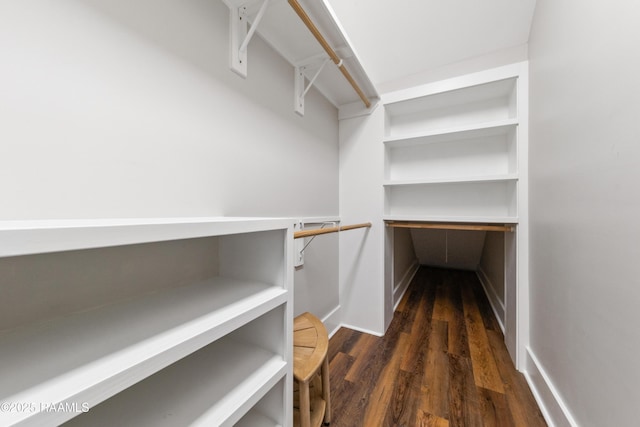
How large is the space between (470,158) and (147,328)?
2.13m

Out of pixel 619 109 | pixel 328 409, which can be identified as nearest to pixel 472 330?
pixel 328 409

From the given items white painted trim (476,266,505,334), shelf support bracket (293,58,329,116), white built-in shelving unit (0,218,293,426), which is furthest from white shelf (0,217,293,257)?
white painted trim (476,266,505,334)

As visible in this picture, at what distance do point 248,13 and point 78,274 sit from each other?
1215 millimetres

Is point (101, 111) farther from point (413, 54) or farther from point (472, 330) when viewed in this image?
point (472, 330)

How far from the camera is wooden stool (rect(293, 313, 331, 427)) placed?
0.85 m

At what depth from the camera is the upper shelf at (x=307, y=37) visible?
1.03 m

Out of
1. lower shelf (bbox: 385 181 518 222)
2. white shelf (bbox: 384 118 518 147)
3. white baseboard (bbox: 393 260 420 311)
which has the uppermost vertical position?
white shelf (bbox: 384 118 518 147)

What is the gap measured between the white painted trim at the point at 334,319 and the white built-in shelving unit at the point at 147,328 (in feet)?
3.19

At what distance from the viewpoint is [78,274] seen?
0.59m

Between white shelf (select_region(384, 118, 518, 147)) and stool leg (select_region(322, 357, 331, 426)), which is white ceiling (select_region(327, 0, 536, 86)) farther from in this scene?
stool leg (select_region(322, 357, 331, 426))

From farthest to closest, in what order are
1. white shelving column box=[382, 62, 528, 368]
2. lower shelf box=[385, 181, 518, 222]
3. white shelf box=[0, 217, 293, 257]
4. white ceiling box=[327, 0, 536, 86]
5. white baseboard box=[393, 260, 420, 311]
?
white baseboard box=[393, 260, 420, 311] → lower shelf box=[385, 181, 518, 222] → white shelving column box=[382, 62, 528, 368] → white ceiling box=[327, 0, 536, 86] → white shelf box=[0, 217, 293, 257]

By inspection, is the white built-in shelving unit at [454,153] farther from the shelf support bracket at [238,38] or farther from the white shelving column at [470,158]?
the shelf support bracket at [238,38]

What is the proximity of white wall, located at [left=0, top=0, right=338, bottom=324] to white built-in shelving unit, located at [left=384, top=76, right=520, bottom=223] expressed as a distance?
1.18m

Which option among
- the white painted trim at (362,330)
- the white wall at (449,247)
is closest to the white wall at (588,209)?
the white painted trim at (362,330)
